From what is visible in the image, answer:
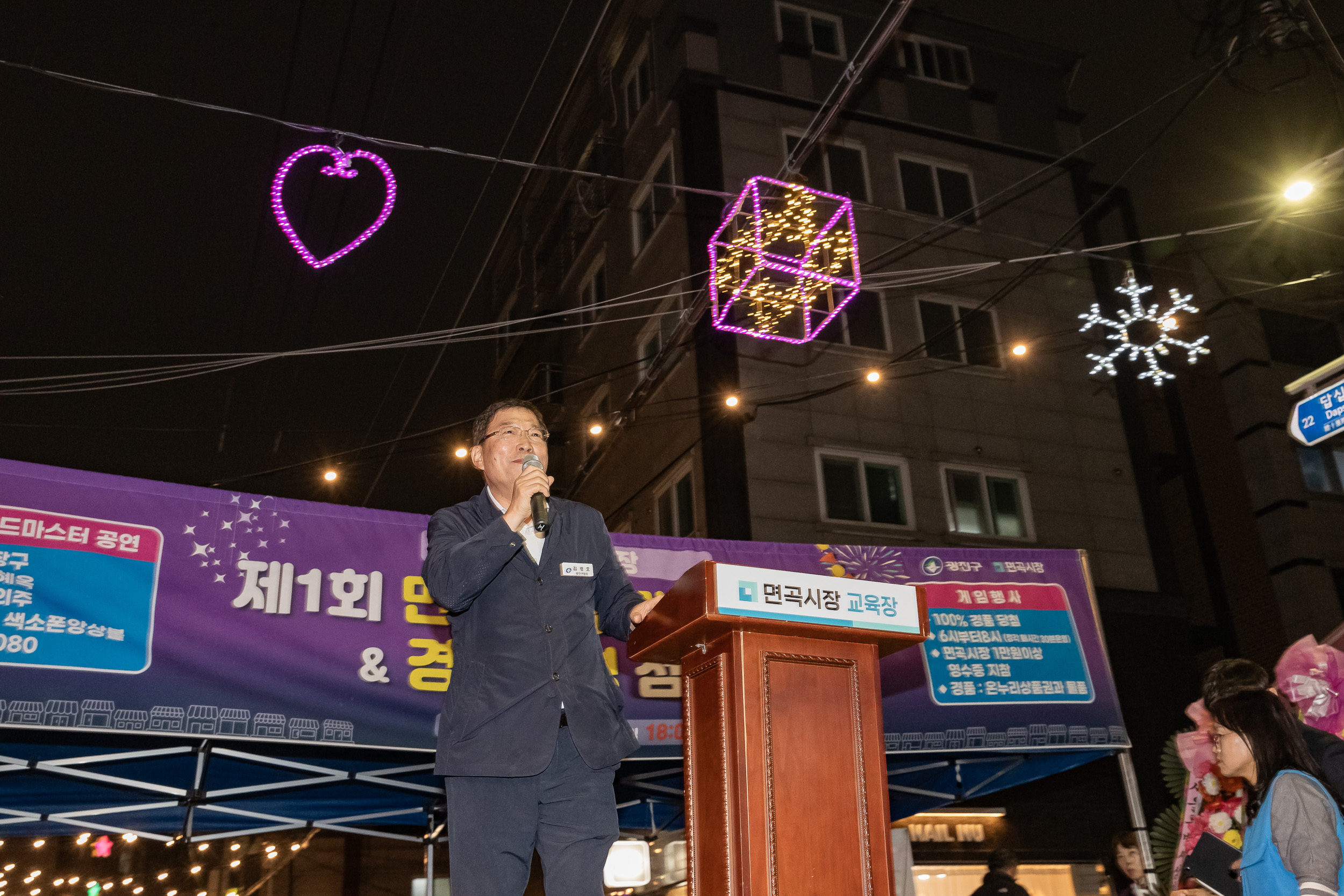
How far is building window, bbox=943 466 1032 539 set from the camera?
1426 cm

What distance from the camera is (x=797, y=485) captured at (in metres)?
13.5

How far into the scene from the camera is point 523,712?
250 cm

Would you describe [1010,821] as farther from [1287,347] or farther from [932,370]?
[1287,347]

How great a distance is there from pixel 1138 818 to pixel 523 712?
629cm

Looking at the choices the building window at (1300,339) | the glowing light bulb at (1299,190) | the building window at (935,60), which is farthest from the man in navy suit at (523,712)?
the building window at (1300,339)

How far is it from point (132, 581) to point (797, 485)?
9.09 m

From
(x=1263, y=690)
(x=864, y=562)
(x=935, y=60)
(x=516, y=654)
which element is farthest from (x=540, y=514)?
(x=935, y=60)

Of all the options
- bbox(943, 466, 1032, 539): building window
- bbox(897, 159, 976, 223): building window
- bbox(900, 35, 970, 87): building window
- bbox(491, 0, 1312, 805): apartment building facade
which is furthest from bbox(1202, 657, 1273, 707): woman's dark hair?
bbox(900, 35, 970, 87): building window

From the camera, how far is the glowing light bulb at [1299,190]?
24.2ft

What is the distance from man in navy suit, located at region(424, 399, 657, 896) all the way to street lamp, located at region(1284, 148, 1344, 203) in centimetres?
693

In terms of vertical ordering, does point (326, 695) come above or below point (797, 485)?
below

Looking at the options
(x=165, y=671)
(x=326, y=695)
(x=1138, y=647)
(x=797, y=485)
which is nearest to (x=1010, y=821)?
(x=1138, y=647)

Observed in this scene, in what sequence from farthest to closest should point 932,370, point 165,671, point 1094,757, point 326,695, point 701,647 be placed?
point 932,370, point 1094,757, point 326,695, point 165,671, point 701,647

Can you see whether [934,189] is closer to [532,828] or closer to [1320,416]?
[1320,416]
